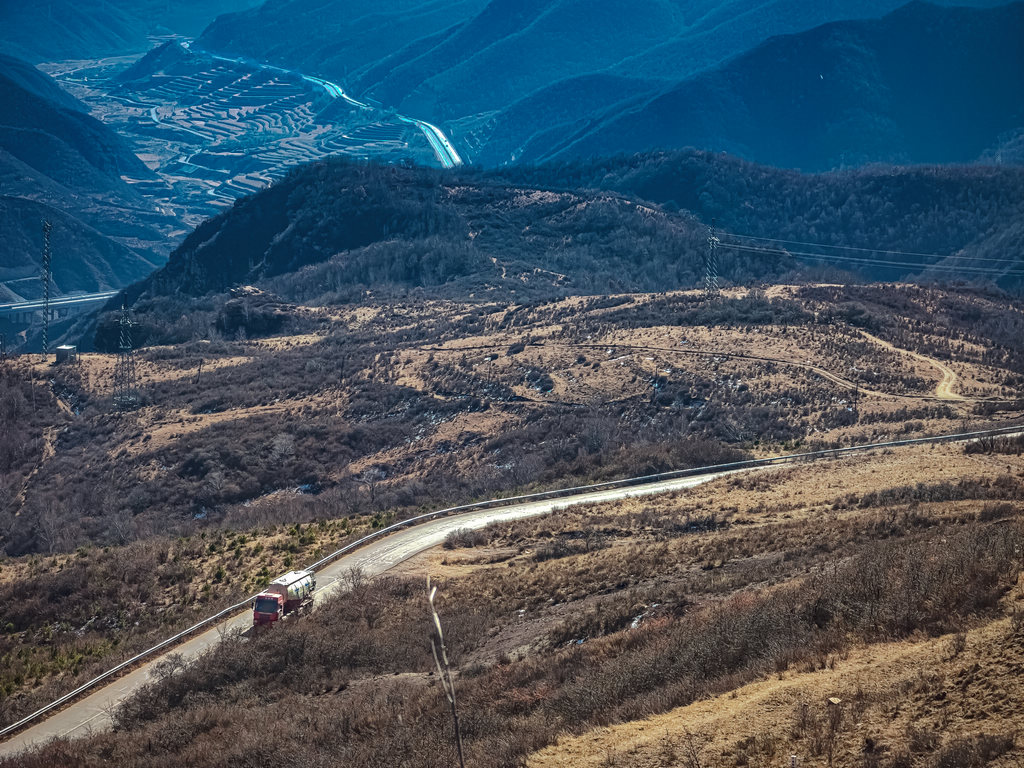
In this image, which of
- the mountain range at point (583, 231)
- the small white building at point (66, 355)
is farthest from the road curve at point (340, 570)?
the mountain range at point (583, 231)

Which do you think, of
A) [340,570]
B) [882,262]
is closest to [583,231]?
[882,262]

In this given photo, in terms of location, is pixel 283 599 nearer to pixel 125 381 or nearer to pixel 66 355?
pixel 125 381

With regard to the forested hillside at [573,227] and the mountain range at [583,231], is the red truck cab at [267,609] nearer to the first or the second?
the mountain range at [583,231]

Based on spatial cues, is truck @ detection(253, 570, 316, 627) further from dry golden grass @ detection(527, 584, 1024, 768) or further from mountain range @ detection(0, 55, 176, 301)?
mountain range @ detection(0, 55, 176, 301)

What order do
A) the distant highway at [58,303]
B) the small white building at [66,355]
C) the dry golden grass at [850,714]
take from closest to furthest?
the dry golden grass at [850,714] < the small white building at [66,355] < the distant highway at [58,303]

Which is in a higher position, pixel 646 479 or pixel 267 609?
pixel 267 609

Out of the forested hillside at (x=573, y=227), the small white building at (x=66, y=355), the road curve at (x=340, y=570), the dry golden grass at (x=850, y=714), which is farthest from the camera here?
the forested hillside at (x=573, y=227)

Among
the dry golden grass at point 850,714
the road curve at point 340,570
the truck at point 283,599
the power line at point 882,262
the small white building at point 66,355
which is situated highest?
the small white building at point 66,355
